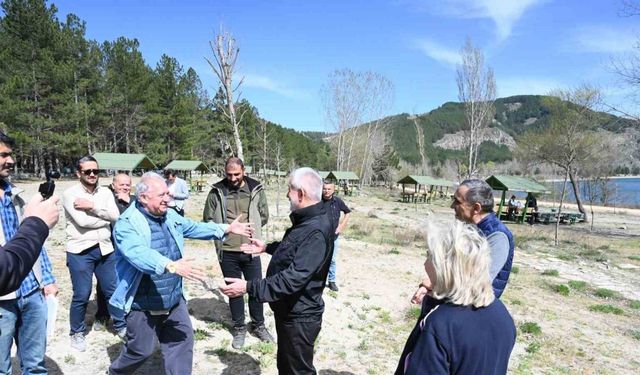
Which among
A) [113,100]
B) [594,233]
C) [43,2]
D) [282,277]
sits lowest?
[594,233]

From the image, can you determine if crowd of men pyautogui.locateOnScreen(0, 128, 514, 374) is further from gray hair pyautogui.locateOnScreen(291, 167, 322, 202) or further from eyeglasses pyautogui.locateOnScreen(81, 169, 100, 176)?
eyeglasses pyautogui.locateOnScreen(81, 169, 100, 176)

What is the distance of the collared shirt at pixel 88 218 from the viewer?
3.79 metres

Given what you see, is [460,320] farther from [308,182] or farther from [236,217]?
[236,217]

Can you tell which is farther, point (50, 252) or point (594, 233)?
point (594, 233)

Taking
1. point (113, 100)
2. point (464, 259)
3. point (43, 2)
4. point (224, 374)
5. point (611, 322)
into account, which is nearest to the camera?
point (464, 259)

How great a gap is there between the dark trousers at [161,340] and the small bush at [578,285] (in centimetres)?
862

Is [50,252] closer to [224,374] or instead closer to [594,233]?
[224,374]

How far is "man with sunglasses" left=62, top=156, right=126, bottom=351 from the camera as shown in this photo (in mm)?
3797

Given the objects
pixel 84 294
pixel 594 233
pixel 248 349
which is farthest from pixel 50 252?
pixel 594 233

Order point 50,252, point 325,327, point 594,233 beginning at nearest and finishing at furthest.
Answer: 1. point 325,327
2. point 50,252
3. point 594,233

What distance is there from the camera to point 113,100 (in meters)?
35.2

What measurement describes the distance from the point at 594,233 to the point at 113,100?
36.7 metres

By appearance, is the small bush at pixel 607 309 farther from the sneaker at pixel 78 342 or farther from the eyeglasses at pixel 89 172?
the eyeglasses at pixel 89 172

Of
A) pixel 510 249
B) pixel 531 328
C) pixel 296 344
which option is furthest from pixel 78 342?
pixel 531 328
